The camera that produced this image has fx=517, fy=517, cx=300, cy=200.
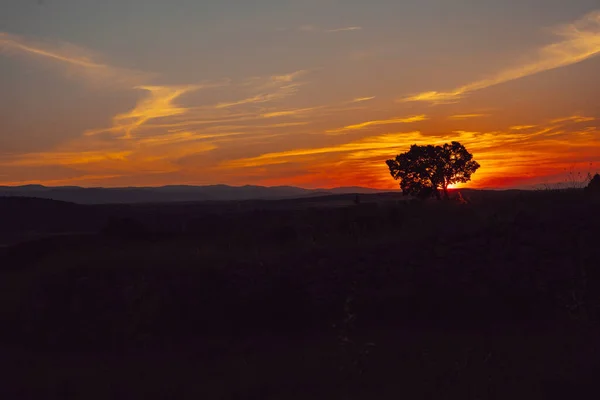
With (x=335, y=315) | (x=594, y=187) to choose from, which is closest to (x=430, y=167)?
(x=594, y=187)

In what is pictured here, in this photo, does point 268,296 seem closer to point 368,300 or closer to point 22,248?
point 368,300

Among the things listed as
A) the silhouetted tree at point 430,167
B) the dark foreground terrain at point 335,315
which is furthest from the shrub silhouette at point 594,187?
the silhouetted tree at point 430,167

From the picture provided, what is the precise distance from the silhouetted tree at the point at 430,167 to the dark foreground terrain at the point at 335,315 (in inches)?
1201

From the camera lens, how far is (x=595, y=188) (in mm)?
18750

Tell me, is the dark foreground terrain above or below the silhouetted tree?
below

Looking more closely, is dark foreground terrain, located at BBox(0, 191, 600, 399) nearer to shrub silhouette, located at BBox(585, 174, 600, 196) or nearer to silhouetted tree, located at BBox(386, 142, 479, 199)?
shrub silhouette, located at BBox(585, 174, 600, 196)

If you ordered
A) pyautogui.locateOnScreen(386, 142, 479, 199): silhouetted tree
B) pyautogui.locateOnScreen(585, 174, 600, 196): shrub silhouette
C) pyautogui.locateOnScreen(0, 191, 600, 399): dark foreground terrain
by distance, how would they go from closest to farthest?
pyautogui.locateOnScreen(0, 191, 600, 399): dark foreground terrain, pyautogui.locateOnScreen(585, 174, 600, 196): shrub silhouette, pyautogui.locateOnScreen(386, 142, 479, 199): silhouetted tree

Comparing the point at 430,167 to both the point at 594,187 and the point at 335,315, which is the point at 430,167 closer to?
the point at 594,187

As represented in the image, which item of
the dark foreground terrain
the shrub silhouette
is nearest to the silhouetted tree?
the shrub silhouette

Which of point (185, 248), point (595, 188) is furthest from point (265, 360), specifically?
point (595, 188)

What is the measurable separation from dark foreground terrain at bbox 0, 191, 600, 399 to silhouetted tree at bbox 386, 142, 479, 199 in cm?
3050

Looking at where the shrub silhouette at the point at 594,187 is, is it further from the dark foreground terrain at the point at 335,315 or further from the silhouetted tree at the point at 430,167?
the silhouetted tree at the point at 430,167

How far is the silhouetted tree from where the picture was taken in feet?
156

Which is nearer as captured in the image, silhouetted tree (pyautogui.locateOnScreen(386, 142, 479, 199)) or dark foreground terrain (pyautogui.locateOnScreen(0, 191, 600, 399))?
dark foreground terrain (pyautogui.locateOnScreen(0, 191, 600, 399))
